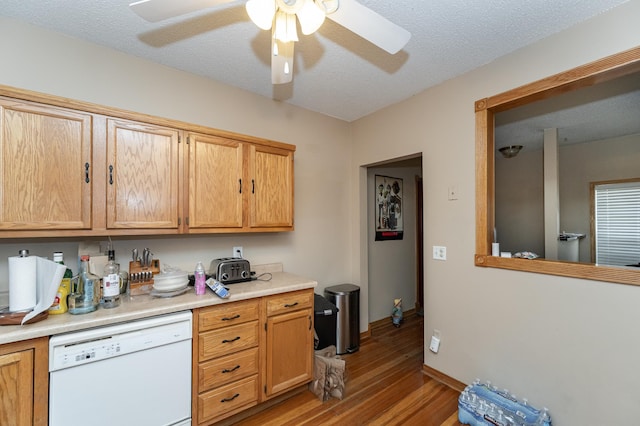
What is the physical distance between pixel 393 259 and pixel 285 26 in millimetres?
3192

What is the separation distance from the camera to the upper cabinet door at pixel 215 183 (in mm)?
2010

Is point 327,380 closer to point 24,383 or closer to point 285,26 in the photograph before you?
point 24,383

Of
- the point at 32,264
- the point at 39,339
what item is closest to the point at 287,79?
the point at 32,264

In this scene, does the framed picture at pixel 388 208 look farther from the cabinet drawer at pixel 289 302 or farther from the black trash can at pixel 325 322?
the cabinet drawer at pixel 289 302

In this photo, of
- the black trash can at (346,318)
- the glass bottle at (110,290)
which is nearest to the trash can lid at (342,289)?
the black trash can at (346,318)

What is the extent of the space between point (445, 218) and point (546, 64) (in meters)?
1.26

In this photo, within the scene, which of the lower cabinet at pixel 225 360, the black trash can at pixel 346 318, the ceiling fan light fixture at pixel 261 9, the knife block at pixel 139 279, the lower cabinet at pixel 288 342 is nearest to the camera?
the ceiling fan light fixture at pixel 261 9

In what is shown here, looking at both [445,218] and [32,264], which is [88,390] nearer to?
[32,264]

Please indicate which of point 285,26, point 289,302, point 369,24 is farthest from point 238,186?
point 369,24

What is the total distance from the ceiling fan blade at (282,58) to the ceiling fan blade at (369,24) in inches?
11.9

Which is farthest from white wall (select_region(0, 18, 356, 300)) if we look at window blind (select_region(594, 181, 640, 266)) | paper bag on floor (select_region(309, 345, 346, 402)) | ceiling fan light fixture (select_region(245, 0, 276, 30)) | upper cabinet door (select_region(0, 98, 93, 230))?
window blind (select_region(594, 181, 640, 266))

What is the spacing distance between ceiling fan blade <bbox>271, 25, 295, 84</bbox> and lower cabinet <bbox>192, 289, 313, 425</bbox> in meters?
1.50

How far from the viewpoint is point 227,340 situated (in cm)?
180

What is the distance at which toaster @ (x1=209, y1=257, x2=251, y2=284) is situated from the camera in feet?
6.88
